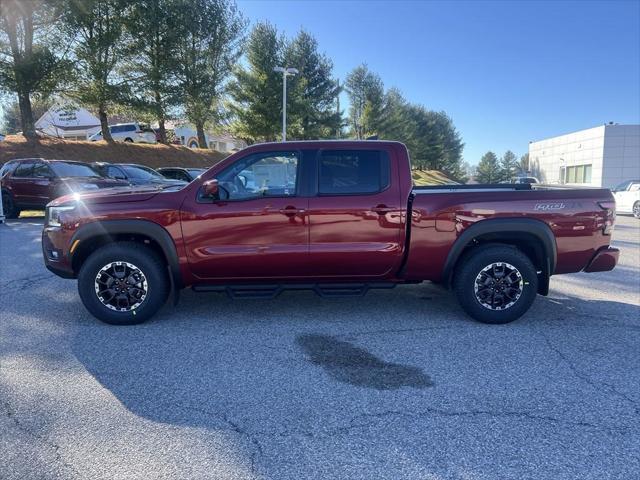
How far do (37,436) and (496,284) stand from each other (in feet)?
13.5

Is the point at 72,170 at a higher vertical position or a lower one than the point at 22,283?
higher

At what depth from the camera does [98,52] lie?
918 inches

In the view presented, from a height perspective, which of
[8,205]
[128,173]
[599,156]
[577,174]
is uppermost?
[599,156]

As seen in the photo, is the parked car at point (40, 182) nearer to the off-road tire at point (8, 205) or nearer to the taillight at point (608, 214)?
the off-road tire at point (8, 205)

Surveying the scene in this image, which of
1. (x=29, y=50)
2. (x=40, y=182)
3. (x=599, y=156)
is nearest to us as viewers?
(x=40, y=182)

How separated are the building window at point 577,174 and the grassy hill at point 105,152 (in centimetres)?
3047

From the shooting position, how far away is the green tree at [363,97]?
46625mm

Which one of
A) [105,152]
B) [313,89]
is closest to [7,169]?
[105,152]

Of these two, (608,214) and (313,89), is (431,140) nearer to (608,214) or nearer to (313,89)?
(313,89)

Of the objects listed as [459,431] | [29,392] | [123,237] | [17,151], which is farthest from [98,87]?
[459,431]

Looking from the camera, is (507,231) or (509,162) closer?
(507,231)

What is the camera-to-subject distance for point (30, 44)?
69.2ft

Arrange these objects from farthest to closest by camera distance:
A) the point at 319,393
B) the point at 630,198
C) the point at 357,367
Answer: the point at 630,198
the point at 357,367
the point at 319,393

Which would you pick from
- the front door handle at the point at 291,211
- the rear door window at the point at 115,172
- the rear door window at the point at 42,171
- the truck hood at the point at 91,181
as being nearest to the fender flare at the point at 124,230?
the front door handle at the point at 291,211
